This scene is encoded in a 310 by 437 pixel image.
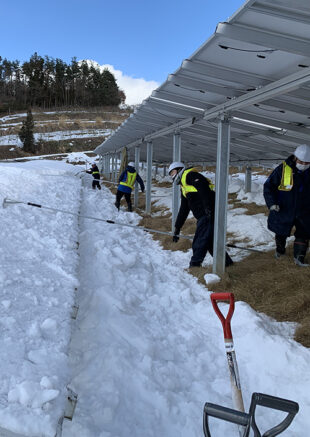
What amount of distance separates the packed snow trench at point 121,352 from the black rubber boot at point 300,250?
1440 mm

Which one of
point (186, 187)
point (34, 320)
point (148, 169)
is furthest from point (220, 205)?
point (148, 169)

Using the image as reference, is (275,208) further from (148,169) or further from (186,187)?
(148,169)

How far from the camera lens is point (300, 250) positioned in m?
4.81

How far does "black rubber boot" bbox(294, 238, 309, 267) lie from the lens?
4.79 m

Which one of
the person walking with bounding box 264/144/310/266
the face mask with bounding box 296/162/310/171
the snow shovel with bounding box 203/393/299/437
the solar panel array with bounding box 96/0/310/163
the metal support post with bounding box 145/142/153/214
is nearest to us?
the snow shovel with bounding box 203/393/299/437

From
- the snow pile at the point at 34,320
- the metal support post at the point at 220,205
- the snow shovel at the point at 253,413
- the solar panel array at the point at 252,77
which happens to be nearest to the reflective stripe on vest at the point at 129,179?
the solar panel array at the point at 252,77

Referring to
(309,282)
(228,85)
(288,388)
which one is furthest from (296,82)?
(288,388)

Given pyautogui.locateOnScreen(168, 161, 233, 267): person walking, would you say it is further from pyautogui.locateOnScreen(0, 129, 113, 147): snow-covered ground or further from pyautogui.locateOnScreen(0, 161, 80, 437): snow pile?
pyautogui.locateOnScreen(0, 129, 113, 147): snow-covered ground

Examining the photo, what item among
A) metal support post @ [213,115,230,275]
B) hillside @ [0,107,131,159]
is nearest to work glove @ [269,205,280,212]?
metal support post @ [213,115,230,275]

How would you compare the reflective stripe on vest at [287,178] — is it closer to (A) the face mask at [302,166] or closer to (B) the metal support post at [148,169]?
(A) the face mask at [302,166]

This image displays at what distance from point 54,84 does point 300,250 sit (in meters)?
77.4

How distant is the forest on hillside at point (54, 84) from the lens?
70.1 m

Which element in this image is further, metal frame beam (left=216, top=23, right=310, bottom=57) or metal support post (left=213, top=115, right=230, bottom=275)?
metal support post (left=213, top=115, right=230, bottom=275)

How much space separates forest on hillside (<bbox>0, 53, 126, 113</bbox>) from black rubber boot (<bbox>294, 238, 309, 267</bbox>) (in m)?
73.6
